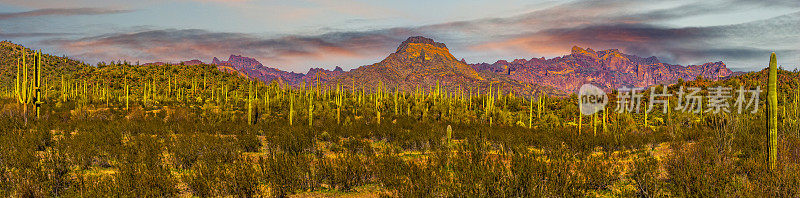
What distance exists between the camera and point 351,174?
7.34 meters

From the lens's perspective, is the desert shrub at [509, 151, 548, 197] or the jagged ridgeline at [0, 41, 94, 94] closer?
the desert shrub at [509, 151, 548, 197]

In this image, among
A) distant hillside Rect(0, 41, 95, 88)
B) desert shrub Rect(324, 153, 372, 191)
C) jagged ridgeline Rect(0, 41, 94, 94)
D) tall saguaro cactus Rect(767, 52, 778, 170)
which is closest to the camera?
desert shrub Rect(324, 153, 372, 191)

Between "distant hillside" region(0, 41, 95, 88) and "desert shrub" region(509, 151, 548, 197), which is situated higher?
"distant hillside" region(0, 41, 95, 88)

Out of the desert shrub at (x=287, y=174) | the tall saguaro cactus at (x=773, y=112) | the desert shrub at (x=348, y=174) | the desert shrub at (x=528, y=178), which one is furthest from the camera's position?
the tall saguaro cactus at (x=773, y=112)

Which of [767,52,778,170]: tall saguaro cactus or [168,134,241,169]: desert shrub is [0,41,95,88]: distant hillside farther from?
[767,52,778,170]: tall saguaro cactus

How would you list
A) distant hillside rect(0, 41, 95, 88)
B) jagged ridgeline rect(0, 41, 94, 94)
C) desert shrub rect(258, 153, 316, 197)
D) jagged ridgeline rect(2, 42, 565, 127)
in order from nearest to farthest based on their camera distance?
desert shrub rect(258, 153, 316, 197)
jagged ridgeline rect(2, 42, 565, 127)
jagged ridgeline rect(0, 41, 94, 94)
distant hillside rect(0, 41, 95, 88)

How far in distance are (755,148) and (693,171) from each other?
6.50 m

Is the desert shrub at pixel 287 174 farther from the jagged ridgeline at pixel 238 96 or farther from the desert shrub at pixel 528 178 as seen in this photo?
the jagged ridgeline at pixel 238 96

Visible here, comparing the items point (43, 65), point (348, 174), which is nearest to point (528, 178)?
point (348, 174)

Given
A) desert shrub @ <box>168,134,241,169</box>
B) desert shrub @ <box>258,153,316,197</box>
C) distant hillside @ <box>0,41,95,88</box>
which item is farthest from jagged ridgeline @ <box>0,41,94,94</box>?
desert shrub @ <box>258,153,316,197</box>

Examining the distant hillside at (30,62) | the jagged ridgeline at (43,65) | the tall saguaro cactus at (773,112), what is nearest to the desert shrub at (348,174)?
the tall saguaro cactus at (773,112)

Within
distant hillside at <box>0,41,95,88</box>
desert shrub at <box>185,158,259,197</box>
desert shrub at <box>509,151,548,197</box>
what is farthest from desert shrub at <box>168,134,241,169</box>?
distant hillside at <box>0,41,95,88</box>

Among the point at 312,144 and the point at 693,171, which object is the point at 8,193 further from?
the point at 693,171

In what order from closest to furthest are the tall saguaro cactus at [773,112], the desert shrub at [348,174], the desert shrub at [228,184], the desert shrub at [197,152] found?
the desert shrub at [228,184] < the desert shrub at [348,174] < the tall saguaro cactus at [773,112] < the desert shrub at [197,152]
